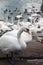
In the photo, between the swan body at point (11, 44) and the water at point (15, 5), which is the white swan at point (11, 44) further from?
the water at point (15, 5)

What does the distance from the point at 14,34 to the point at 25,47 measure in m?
0.28

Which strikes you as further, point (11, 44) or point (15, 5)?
point (15, 5)

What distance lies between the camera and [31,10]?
5.44 metres

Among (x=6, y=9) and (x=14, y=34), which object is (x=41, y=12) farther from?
(x=14, y=34)

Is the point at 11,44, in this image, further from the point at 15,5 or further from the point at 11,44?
the point at 15,5

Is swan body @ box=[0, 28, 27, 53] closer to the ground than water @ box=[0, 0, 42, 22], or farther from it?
farther from it

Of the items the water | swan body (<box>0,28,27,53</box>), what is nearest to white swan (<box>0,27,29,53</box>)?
swan body (<box>0,28,27,53</box>)

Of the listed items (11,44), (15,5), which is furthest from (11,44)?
(15,5)

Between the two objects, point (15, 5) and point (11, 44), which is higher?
point (11, 44)

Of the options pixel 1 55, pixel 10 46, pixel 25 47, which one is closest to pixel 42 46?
pixel 25 47

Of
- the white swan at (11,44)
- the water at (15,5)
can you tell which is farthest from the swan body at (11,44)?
the water at (15,5)

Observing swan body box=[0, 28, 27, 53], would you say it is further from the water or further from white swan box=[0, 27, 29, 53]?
the water

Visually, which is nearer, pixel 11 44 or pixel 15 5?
pixel 11 44

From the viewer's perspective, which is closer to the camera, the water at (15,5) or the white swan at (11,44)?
the white swan at (11,44)
